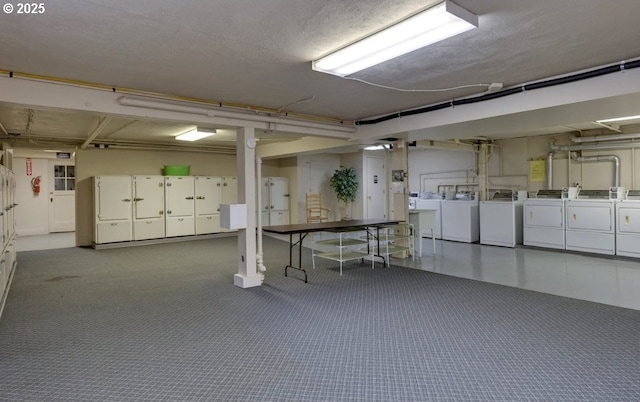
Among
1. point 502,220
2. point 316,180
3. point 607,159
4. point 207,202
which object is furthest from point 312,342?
point 316,180

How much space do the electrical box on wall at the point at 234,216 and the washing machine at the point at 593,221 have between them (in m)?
6.24

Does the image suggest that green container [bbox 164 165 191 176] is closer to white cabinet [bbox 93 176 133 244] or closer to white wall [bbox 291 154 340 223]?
white cabinet [bbox 93 176 133 244]

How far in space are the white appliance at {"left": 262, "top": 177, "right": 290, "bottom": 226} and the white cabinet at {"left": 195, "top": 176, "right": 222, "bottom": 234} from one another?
1293mm

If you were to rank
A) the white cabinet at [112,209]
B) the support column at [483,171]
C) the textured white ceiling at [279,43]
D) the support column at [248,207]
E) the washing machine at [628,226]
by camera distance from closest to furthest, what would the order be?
the textured white ceiling at [279,43] < the support column at [248,207] < the washing machine at [628,226] < the white cabinet at [112,209] < the support column at [483,171]

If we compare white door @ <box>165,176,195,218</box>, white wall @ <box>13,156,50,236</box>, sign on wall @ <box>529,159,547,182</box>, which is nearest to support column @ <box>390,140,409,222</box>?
sign on wall @ <box>529,159,547,182</box>

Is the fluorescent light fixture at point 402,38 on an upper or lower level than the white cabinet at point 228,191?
upper

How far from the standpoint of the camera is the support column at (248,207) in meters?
4.95

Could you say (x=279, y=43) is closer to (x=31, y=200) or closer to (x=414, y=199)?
(x=414, y=199)

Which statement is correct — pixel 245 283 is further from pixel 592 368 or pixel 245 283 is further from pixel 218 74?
pixel 592 368

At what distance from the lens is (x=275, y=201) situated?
1052 centimetres

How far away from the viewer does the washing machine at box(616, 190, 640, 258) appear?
630 centimetres

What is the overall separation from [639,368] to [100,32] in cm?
447

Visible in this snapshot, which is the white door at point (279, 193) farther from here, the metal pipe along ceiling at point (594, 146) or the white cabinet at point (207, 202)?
the metal pipe along ceiling at point (594, 146)

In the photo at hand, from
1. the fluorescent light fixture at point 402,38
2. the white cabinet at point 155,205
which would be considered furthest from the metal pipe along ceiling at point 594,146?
the white cabinet at point 155,205
